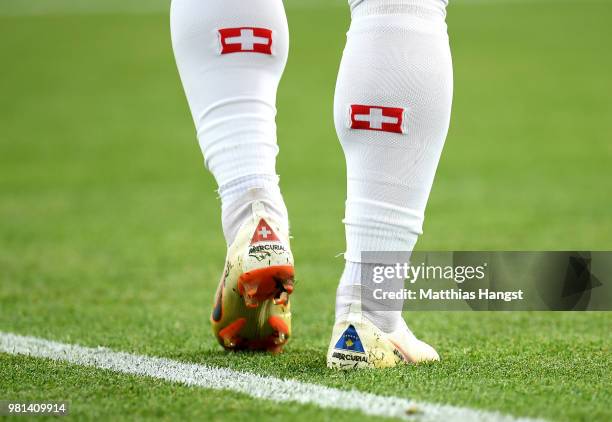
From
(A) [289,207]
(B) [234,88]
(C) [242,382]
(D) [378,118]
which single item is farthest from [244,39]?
(A) [289,207]

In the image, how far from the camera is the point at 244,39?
1756mm

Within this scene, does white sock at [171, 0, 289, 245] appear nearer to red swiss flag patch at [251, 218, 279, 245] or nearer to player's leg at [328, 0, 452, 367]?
red swiss flag patch at [251, 218, 279, 245]

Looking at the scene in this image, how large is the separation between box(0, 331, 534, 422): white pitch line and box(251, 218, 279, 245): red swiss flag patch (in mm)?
215

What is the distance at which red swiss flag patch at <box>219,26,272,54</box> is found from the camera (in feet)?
5.73

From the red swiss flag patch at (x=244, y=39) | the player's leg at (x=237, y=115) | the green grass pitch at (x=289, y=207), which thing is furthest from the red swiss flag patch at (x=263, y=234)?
the red swiss flag patch at (x=244, y=39)

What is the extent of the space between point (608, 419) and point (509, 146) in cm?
646

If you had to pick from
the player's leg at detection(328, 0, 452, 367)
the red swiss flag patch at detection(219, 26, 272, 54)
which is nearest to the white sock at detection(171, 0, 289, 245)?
the red swiss flag patch at detection(219, 26, 272, 54)

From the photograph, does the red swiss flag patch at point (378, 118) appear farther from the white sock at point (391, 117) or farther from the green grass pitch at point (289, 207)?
the green grass pitch at point (289, 207)

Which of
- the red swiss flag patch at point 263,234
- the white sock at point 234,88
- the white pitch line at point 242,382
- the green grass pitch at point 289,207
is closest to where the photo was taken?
the white pitch line at point 242,382

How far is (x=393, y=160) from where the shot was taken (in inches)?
60.5

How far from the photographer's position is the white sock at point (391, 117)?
1533 millimetres

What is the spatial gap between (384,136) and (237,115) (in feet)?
1.07

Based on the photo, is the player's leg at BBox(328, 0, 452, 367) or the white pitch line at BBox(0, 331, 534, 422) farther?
the player's leg at BBox(328, 0, 452, 367)

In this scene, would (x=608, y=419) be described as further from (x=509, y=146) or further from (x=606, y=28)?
(x=606, y=28)
